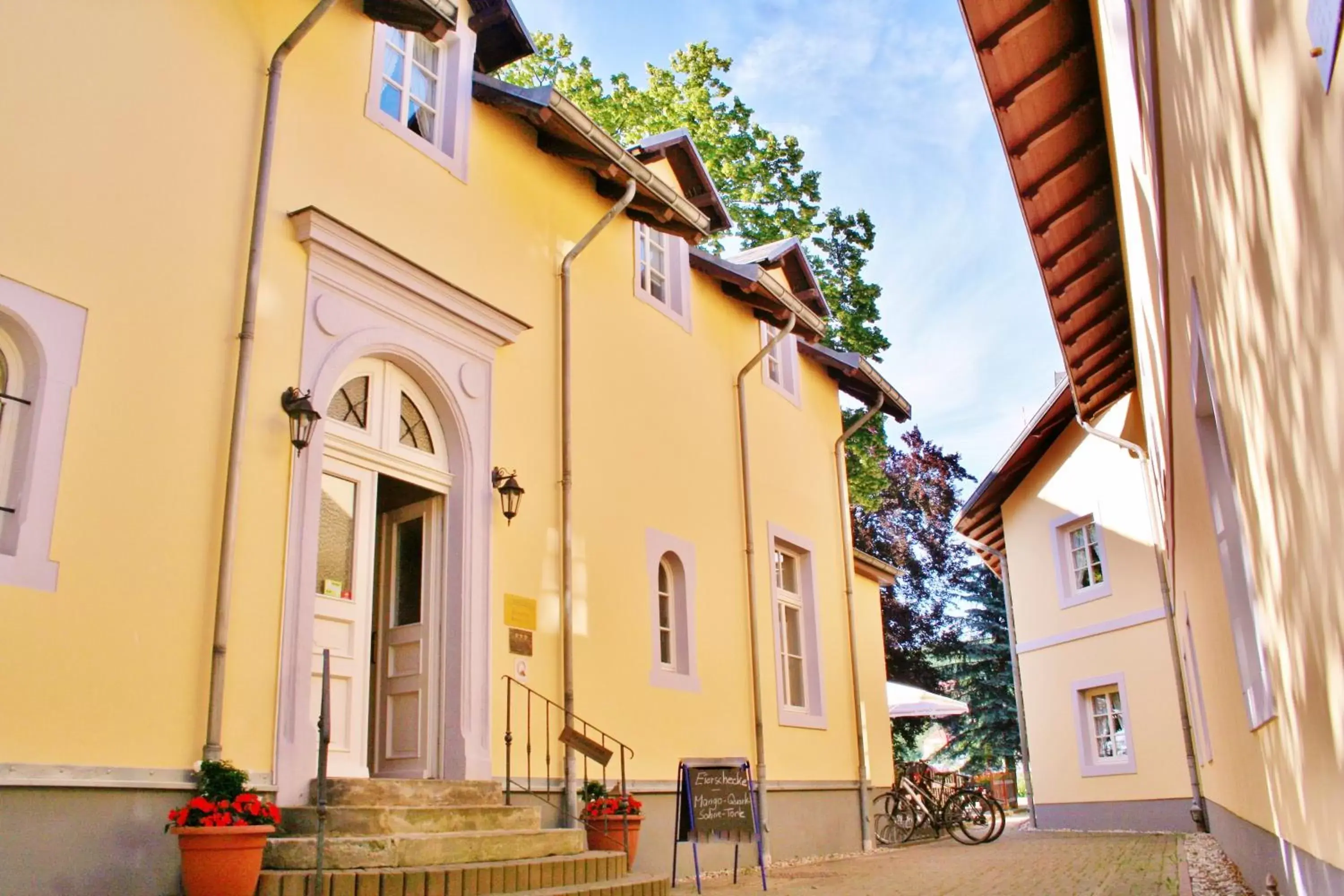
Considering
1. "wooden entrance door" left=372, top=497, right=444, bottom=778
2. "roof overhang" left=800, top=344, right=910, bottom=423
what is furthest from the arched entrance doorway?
"roof overhang" left=800, top=344, right=910, bottom=423

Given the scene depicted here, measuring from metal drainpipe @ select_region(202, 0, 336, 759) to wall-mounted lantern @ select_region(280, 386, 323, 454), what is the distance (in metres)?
0.28

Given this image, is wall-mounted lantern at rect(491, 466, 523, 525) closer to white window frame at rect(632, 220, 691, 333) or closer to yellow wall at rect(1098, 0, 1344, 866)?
white window frame at rect(632, 220, 691, 333)

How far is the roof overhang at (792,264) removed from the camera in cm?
1395

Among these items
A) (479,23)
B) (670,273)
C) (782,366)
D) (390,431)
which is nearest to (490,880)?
(390,431)

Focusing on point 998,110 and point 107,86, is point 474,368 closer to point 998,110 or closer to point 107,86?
point 107,86

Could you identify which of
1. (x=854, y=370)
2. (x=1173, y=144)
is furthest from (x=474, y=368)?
(x=854, y=370)

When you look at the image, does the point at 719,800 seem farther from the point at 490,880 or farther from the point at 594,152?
the point at 594,152

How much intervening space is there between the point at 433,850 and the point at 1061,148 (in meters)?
6.52

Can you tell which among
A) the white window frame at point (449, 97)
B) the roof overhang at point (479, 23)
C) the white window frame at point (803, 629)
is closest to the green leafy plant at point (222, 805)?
the white window frame at point (449, 97)

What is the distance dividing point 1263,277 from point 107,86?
5610mm

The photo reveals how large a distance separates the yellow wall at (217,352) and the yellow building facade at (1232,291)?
12.7 feet

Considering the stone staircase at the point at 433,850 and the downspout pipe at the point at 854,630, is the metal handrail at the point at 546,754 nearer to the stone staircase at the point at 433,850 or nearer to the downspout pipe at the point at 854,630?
the stone staircase at the point at 433,850

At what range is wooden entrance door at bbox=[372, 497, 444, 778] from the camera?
7684 millimetres

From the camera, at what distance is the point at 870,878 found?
9367mm
